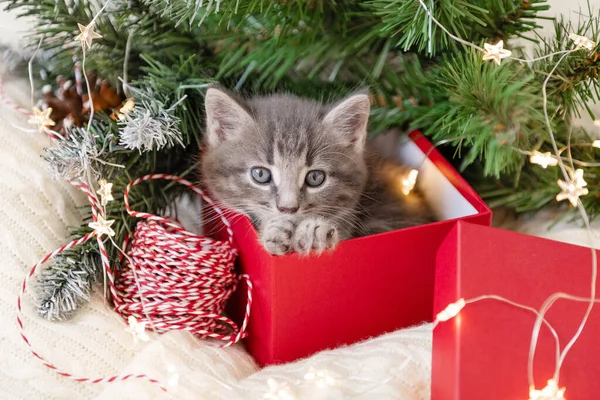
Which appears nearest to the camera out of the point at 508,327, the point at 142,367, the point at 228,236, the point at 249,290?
the point at 508,327

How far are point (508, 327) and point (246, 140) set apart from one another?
0.64 meters

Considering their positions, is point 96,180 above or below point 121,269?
above

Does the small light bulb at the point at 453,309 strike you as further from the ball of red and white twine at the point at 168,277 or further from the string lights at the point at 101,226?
the string lights at the point at 101,226

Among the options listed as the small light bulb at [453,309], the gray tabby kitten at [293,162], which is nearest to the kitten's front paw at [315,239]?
the gray tabby kitten at [293,162]

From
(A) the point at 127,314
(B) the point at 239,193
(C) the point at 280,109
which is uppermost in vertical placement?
(C) the point at 280,109

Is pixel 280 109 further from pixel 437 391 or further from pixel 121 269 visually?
pixel 437 391

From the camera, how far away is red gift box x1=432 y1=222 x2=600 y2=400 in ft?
2.60

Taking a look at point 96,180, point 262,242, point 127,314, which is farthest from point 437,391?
point 96,180

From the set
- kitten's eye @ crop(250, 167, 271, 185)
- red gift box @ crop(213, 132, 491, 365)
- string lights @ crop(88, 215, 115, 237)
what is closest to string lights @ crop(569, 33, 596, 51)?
red gift box @ crop(213, 132, 491, 365)

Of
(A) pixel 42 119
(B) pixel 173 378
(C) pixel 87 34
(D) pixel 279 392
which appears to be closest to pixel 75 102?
(A) pixel 42 119

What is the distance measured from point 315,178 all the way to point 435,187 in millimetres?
250

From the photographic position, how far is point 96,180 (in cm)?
116

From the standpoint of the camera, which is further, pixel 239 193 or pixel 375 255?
pixel 239 193

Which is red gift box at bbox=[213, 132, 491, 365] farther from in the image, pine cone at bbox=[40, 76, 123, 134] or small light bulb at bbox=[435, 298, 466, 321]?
pine cone at bbox=[40, 76, 123, 134]
